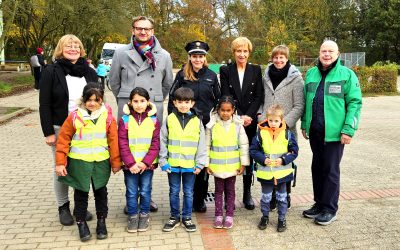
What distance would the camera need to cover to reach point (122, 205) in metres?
4.79

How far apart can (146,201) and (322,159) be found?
1.96 metres

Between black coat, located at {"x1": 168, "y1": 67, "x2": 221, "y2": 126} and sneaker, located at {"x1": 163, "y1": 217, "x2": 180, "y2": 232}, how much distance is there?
109 cm

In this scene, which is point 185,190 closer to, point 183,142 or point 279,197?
point 183,142

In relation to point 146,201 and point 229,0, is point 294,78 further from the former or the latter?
point 229,0

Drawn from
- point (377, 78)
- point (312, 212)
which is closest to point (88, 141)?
point (312, 212)

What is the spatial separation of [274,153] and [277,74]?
36.7 inches

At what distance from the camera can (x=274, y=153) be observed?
399 centimetres

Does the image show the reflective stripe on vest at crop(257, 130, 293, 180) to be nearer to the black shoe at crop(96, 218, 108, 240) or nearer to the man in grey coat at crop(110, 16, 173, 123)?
the man in grey coat at crop(110, 16, 173, 123)

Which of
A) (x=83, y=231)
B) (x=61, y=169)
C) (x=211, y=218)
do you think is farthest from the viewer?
(x=211, y=218)

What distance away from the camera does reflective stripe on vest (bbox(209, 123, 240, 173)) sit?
4.05m

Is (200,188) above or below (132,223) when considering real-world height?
above

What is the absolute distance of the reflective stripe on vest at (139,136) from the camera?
3865 mm

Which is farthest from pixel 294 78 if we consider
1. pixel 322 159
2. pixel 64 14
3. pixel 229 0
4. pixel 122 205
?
pixel 229 0

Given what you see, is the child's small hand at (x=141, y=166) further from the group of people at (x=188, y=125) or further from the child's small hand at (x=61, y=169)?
the child's small hand at (x=61, y=169)
